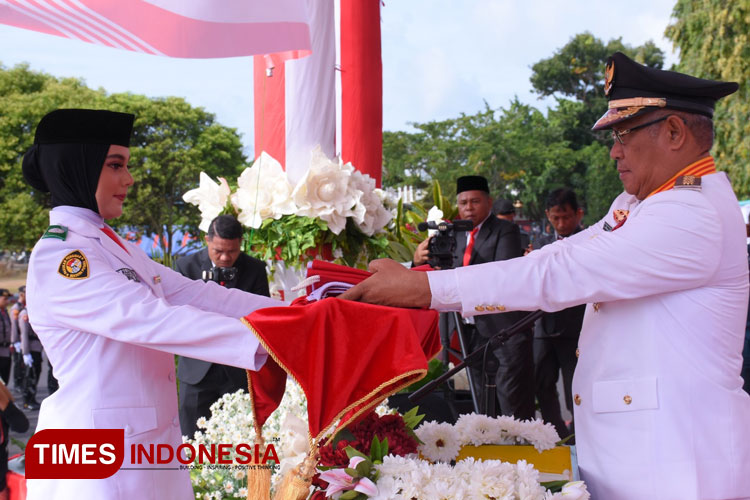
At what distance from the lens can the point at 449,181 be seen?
103 ft

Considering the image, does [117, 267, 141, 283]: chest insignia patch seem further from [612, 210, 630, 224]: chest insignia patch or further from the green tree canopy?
the green tree canopy

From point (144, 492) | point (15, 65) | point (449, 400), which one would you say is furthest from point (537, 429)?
point (15, 65)

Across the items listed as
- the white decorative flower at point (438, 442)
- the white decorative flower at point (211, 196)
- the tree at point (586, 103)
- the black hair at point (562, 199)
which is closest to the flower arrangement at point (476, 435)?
the white decorative flower at point (438, 442)

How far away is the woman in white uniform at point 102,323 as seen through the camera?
2045mm

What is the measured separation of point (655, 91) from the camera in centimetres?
203

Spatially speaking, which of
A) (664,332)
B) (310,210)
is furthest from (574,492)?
(310,210)

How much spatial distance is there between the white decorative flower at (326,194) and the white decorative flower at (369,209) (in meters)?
0.04

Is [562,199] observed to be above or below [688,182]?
above

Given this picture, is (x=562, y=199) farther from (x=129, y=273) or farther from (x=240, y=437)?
(x=129, y=273)

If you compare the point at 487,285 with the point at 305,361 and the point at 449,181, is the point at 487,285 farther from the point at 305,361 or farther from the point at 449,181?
the point at 449,181

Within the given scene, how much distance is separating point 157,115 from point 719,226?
26518 mm

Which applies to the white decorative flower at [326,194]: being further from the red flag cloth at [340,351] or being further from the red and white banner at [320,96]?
the red flag cloth at [340,351]

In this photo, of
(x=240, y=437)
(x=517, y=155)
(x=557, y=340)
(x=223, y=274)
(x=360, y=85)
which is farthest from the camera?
(x=517, y=155)

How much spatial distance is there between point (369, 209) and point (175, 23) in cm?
159
